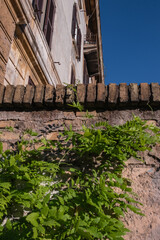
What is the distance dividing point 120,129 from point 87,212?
65cm

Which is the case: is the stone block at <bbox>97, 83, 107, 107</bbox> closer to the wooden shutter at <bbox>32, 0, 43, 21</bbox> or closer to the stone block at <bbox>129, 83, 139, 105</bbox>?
the stone block at <bbox>129, 83, 139, 105</bbox>

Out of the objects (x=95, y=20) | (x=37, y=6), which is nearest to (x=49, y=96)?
(x=37, y=6)

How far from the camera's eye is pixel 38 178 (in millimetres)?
1686

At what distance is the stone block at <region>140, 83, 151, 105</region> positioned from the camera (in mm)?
1952

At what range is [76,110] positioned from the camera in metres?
2.09

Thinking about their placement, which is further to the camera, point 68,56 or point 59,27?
point 68,56

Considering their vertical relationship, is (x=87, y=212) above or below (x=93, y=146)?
below

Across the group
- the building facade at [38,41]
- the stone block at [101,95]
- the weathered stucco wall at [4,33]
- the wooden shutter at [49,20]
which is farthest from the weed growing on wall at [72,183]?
the wooden shutter at [49,20]

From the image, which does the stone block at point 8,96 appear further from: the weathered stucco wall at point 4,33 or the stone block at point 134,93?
the stone block at point 134,93

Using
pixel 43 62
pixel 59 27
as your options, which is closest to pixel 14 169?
pixel 43 62

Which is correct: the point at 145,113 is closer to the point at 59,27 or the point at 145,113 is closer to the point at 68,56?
the point at 59,27

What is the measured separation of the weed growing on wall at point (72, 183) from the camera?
56.1 inches

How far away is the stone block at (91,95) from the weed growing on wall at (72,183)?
0.22 m

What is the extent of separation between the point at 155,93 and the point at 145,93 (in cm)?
8
